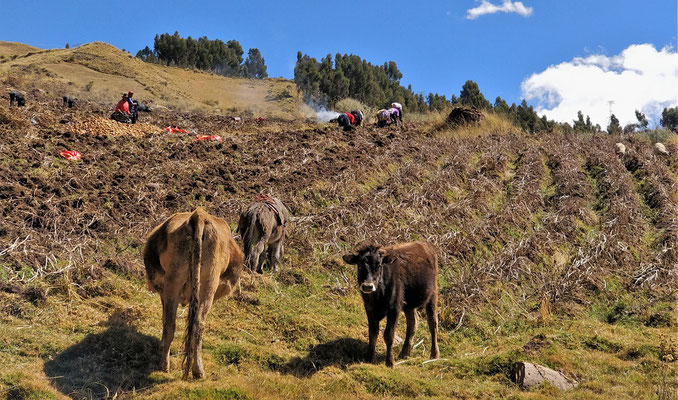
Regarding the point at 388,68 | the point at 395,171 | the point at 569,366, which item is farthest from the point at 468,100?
the point at 569,366

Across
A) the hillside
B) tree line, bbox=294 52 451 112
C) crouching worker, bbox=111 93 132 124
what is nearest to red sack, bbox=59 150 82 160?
crouching worker, bbox=111 93 132 124

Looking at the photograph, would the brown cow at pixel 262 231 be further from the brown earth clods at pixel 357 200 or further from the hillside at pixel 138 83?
the hillside at pixel 138 83

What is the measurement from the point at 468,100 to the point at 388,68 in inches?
867

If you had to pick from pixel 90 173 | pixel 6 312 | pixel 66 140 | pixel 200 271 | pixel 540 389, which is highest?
pixel 66 140

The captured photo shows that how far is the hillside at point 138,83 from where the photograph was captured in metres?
44.2

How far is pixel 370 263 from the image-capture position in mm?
7305

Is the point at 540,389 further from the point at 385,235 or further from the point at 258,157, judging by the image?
the point at 258,157

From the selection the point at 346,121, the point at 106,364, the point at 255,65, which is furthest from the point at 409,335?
the point at 255,65

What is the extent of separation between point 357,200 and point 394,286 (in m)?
6.87

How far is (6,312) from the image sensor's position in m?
7.16

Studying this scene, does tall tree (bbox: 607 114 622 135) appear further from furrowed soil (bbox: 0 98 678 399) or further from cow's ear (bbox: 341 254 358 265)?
cow's ear (bbox: 341 254 358 265)

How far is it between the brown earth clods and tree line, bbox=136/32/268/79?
59.1 metres

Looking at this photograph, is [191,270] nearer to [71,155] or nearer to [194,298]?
[194,298]

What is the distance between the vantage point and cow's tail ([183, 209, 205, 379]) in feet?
19.3
